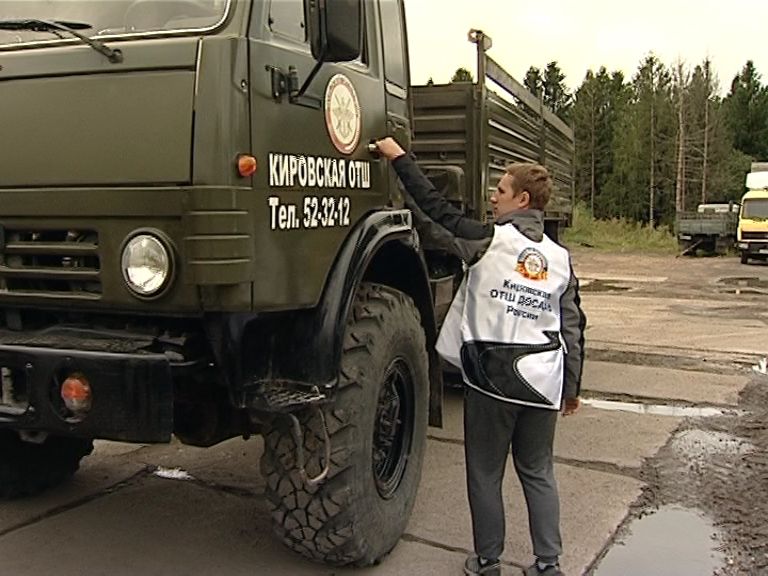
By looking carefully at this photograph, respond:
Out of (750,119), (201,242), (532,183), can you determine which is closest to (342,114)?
(532,183)

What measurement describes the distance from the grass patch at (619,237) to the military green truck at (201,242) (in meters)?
29.0

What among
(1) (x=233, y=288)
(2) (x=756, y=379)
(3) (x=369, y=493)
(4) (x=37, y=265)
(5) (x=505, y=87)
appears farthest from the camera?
(2) (x=756, y=379)

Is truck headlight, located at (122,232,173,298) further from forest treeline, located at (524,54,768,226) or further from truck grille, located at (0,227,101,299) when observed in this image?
forest treeline, located at (524,54,768,226)

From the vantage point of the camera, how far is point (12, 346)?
2.85 metres

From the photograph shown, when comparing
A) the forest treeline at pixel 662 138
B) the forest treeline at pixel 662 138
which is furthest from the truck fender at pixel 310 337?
the forest treeline at pixel 662 138

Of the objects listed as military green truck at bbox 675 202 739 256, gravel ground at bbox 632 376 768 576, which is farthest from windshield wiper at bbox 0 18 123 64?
military green truck at bbox 675 202 739 256

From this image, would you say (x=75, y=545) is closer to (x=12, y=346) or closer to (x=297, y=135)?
(x=12, y=346)

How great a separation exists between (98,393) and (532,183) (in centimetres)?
178

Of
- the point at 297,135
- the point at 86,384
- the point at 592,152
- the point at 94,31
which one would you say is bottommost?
the point at 86,384

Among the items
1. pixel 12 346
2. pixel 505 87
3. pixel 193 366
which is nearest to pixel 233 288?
pixel 193 366

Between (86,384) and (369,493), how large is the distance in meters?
1.22

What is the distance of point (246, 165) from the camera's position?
2738 millimetres

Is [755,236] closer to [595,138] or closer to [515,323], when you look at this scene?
[515,323]

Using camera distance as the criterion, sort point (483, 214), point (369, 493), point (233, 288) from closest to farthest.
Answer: point (233, 288) → point (369, 493) → point (483, 214)
